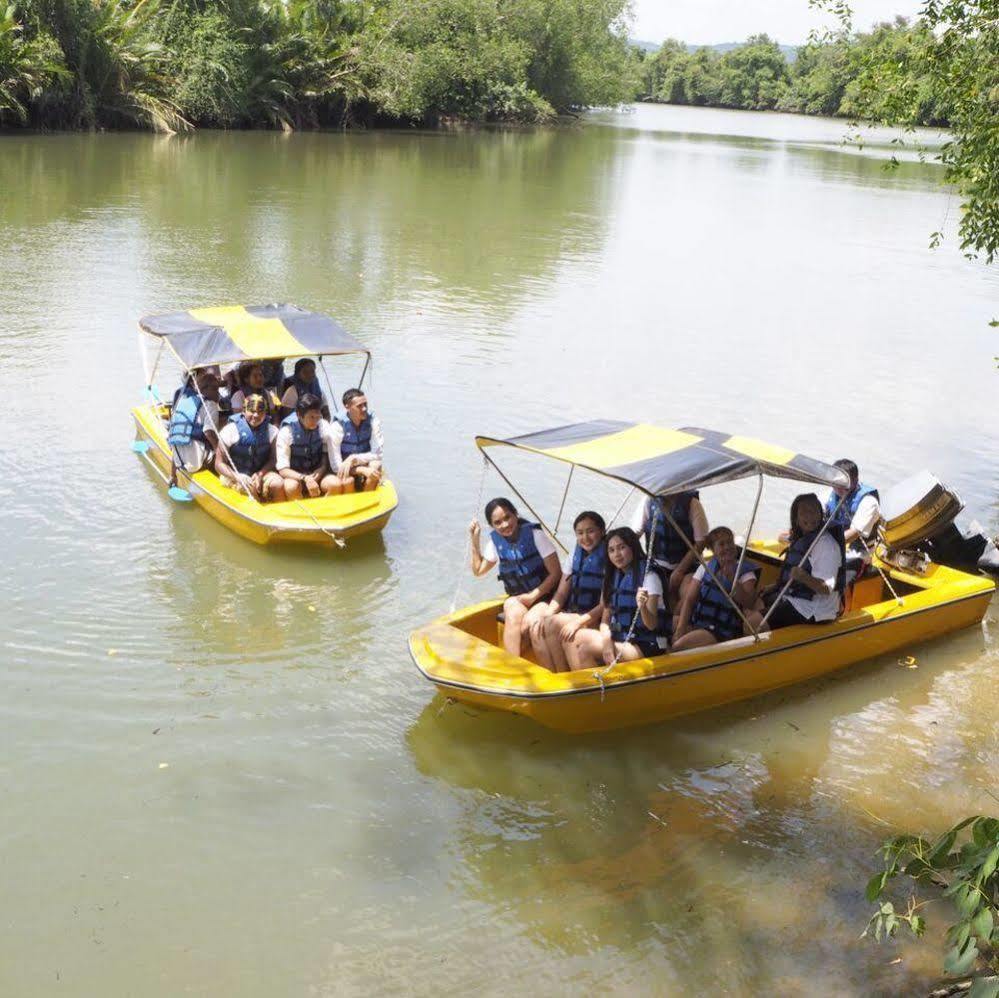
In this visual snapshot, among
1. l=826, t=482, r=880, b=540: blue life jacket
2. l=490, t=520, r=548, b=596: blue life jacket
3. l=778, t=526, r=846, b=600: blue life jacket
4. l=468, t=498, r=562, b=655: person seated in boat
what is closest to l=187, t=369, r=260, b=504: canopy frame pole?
l=468, t=498, r=562, b=655: person seated in boat

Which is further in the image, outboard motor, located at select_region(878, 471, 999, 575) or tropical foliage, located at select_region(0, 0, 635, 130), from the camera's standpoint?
tropical foliage, located at select_region(0, 0, 635, 130)

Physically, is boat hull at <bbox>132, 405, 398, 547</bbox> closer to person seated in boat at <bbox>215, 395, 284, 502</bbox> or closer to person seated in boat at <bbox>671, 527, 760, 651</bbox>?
Answer: person seated in boat at <bbox>215, 395, 284, 502</bbox>

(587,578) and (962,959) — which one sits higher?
(962,959)

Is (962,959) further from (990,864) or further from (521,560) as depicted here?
(521,560)

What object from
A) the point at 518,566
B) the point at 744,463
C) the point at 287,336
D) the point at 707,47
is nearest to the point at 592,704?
the point at 518,566

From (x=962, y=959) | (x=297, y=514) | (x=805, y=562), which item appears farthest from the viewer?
(x=297, y=514)

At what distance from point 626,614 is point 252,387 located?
5375mm

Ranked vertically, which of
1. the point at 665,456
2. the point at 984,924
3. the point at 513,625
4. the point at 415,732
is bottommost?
the point at 415,732

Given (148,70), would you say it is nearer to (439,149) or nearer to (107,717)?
(439,149)

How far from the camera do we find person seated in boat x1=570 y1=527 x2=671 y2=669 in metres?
7.41

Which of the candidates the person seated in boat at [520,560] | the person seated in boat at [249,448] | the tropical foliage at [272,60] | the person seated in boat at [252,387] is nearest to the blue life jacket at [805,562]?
the person seated in boat at [520,560]

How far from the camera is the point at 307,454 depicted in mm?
10500

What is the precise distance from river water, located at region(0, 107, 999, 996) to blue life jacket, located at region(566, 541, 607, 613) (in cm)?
88

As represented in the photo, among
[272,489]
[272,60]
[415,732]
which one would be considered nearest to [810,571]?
[415,732]
